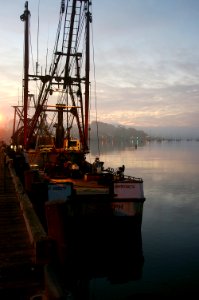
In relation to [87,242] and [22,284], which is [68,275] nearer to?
[87,242]

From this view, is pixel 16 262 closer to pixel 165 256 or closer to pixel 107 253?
pixel 107 253

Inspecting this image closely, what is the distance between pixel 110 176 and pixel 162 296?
881 cm

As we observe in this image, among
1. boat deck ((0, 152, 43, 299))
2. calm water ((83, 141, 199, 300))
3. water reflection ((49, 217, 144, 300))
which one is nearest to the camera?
boat deck ((0, 152, 43, 299))

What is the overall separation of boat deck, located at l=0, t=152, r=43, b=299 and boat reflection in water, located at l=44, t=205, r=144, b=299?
608 centimetres

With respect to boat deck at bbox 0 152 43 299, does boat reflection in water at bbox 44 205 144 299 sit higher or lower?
lower

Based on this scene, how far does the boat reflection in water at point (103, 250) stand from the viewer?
56.2ft

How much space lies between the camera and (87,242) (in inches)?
762

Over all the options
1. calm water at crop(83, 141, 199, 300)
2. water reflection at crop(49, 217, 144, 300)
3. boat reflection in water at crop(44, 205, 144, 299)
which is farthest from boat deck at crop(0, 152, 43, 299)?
water reflection at crop(49, 217, 144, 300)

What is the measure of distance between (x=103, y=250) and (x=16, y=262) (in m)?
12.2

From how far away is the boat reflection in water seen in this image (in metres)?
17.1

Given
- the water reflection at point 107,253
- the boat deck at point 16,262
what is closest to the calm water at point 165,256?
the water reflection at point 107,253

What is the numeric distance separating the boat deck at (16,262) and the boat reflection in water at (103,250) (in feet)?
20.0

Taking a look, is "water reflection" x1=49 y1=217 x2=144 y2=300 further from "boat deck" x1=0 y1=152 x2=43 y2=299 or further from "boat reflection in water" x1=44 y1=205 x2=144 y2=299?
"boat deck" x1=0 y1=152 x2=43 y2=299

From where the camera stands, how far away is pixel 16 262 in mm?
8023
